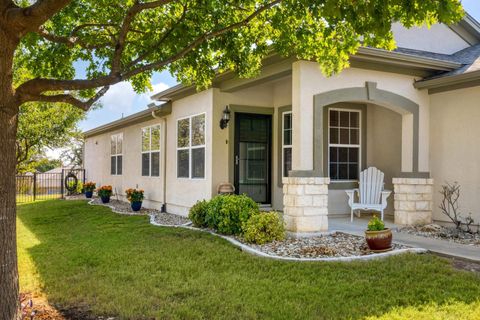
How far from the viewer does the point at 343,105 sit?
9492 mm

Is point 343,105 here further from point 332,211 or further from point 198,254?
point 198,254

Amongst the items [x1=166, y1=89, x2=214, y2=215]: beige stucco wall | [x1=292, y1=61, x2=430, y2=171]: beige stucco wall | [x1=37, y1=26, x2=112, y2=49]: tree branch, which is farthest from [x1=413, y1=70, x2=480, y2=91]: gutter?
[x1=37, y1=26, x2=112, y2=49]: tree branch

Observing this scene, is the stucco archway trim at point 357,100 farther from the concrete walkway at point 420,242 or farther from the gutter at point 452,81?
the concrete walkway at point 420,242

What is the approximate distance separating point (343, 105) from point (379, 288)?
574 centimetres

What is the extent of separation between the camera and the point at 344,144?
31.2ft

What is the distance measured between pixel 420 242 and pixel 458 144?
2.48 meters

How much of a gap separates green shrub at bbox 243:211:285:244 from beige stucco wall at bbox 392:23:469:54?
531cm

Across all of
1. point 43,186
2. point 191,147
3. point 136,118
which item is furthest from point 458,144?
point 43,186

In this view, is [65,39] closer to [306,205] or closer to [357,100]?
[306,205]

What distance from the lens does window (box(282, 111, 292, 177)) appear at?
983 cm

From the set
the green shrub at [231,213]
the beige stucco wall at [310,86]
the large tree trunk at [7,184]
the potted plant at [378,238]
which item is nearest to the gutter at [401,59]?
the beige stucco wall at [310,86]

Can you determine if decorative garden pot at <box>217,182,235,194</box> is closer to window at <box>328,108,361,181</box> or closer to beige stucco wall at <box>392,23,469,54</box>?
window at <box>328,108,361,181</box>

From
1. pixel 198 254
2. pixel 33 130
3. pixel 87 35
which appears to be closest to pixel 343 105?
pixel 198 254

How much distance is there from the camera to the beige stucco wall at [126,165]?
42.5 ft
